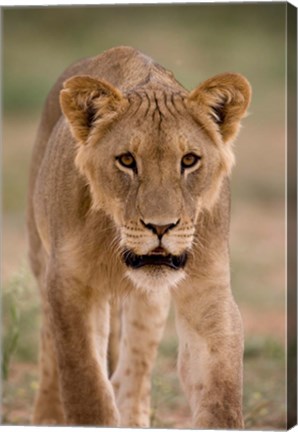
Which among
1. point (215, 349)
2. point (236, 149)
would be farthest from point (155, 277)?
point (236, 149)

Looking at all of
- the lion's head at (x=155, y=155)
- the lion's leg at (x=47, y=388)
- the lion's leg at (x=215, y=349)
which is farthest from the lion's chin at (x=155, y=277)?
the lion's leg at (x=47, y=388)

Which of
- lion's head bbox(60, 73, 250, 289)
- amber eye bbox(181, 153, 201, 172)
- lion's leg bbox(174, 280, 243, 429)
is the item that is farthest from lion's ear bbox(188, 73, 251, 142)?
lion's leg bbox(174, 280, 243, 429)

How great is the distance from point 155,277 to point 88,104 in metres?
0.61

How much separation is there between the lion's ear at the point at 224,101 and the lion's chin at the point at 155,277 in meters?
0.50

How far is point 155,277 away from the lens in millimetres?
5203

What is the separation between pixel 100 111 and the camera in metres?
5.35

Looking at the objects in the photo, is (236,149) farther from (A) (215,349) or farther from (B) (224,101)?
(A) (215,349)

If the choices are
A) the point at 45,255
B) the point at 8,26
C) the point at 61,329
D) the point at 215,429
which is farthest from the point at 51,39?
the point at 215,429

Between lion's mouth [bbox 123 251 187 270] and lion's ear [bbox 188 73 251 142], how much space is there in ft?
1.51

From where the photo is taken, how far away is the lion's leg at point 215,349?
5.33m

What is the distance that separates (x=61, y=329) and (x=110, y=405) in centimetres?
30

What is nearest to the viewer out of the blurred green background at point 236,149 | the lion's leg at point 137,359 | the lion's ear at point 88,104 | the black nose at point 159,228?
the black nose at point 159,228

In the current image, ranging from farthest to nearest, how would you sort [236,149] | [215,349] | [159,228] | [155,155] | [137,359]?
[236,149]
[137,359]
[215,349]
[155,155]
[159,228]

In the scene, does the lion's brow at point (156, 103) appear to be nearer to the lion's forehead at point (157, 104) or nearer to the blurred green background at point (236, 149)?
the lion's forehead at point (157, 104)
